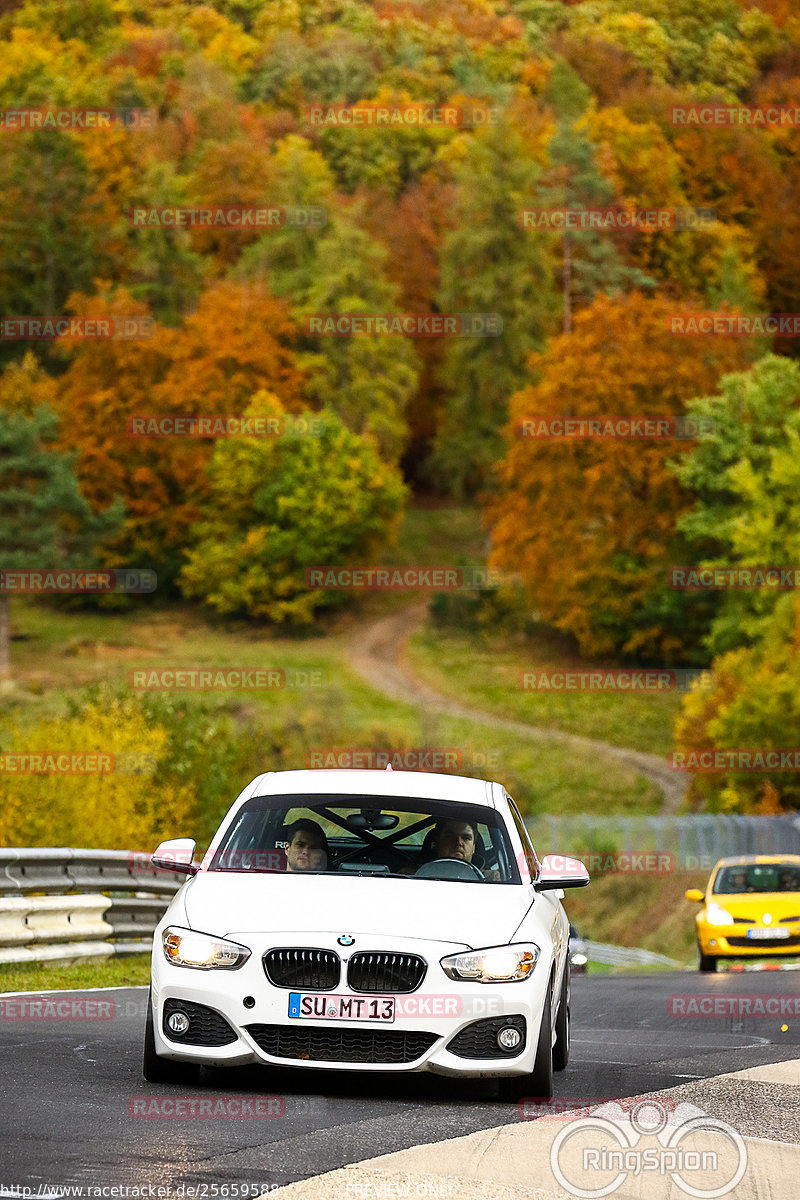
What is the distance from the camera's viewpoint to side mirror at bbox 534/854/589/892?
10.2 metres

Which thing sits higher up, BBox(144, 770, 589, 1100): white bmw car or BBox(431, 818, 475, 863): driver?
BBox(144, 770, 589, 1100): white bmw car

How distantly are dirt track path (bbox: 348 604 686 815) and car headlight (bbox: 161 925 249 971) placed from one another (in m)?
64.5

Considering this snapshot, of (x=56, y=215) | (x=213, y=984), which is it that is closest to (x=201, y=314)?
(x=56, y=215)

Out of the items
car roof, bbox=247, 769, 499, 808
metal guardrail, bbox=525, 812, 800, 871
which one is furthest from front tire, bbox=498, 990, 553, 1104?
metal guardrail, bbox=525, 812, 800, 871

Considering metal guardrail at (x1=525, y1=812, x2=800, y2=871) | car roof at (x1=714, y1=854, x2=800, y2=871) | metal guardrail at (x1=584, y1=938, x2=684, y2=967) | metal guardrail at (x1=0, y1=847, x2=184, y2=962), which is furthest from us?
metal guardrail at (x1=525, y1=812, x2=800, y2=871)

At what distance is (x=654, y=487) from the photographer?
8450 centimetres

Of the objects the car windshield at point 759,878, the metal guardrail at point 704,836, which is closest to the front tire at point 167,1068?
the car windshield at point 759,878

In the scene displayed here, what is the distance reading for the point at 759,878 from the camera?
91.5ft

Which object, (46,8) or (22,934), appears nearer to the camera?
(22,934)

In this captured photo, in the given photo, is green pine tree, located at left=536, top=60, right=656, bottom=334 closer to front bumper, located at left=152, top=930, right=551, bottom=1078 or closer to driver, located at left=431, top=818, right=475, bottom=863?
driver, located at left=431, top=818, right=475, bottom=863

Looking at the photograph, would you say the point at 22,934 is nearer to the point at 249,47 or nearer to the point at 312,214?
the point at 312,214

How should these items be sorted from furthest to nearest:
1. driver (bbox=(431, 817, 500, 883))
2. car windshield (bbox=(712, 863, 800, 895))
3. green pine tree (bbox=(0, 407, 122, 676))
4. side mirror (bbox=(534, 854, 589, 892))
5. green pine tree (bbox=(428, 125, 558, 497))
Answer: green pine tree (bbox=(428, 125, 558, 497))
green pine tree (bbox=(0, 407, 122, 676))
car windshield (bbox=(712, 863, 800, 895))
driver (bbox=(431, 817, 500, 883))
side mirror (bbox=(534, 854, 589, 892))

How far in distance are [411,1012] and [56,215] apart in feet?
383

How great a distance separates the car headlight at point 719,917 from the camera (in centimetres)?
2545
